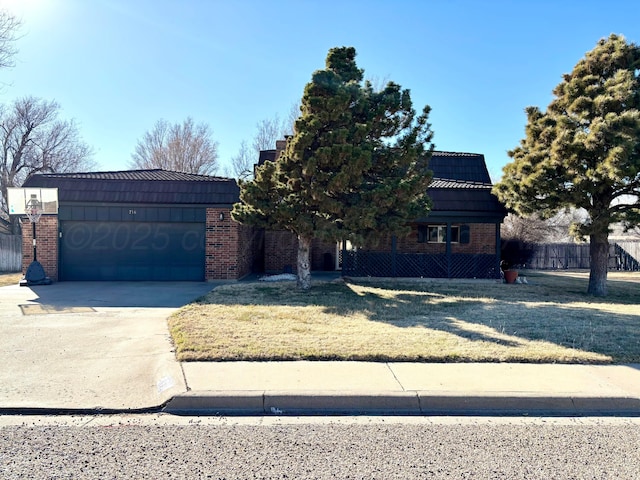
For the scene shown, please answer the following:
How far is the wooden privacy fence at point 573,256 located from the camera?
85.9 ft

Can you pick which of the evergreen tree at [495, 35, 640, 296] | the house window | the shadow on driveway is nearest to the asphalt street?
the shadow on driveway

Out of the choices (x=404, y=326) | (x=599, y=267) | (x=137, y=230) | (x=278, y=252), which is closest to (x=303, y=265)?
(x=404, y=326)

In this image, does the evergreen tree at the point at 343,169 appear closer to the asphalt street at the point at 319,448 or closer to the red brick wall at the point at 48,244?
the red brick wall at the point at 48,244

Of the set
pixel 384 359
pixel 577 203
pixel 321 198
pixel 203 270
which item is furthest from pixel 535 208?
pixel 203 270

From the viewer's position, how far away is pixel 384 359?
223 inches

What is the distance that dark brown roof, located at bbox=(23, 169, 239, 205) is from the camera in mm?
13523

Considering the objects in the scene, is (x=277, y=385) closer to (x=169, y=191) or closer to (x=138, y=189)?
(x=169, y=191)

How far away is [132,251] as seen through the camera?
1395 cm

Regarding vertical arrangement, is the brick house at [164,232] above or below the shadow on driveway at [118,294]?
above

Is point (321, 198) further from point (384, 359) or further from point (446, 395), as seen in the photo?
point (446, 395)

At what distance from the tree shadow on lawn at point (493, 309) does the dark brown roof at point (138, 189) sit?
365 centimetres

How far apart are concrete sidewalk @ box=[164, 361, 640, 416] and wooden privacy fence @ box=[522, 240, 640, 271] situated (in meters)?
23.1

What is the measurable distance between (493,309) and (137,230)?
10.8 m

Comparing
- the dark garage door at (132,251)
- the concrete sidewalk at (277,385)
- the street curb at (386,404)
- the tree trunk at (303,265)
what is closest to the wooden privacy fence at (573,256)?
the tree trunk at (303,265)
